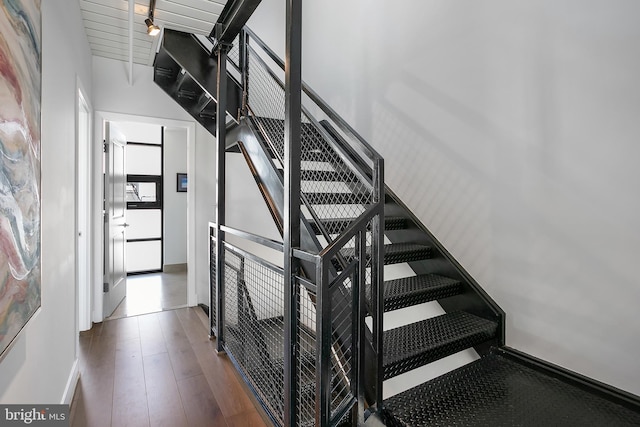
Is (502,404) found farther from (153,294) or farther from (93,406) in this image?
(153,294)

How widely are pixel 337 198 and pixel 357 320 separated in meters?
1.29

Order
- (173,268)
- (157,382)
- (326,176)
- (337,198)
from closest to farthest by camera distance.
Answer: (157,382), (337,198), (326,176), (173,268)

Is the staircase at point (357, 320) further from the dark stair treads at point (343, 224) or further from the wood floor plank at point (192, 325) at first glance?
the wood floor plank at point (192, 325)

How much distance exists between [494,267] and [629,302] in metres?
0.64

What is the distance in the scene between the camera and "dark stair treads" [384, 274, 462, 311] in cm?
190

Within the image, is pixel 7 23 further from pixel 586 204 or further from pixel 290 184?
pixel 586 204

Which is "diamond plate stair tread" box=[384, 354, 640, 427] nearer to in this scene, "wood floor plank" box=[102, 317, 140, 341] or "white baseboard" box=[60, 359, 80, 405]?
"white baseboard" box=[60, 359, 80, 405]

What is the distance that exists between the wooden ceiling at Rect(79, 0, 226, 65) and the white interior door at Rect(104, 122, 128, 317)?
892 millimetres

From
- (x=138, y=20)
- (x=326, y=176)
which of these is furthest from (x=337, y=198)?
(x=138, y=20)

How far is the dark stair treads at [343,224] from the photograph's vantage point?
88.4 inches

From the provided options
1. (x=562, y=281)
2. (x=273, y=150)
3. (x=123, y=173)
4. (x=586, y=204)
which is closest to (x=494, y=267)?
(x=562, y=281)

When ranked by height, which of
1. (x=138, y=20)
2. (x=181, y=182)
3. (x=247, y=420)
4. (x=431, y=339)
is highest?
(x=138, y=20)

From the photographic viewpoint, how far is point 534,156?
1.82 m

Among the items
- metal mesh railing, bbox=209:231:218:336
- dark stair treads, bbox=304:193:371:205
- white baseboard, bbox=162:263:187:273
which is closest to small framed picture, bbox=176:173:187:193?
white baseboard, bbox=162:263:187:273
